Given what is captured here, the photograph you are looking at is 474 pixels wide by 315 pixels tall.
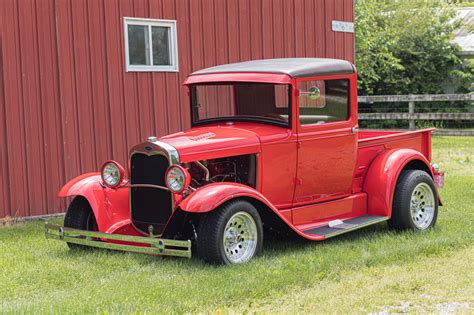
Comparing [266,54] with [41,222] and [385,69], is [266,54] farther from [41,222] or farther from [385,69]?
[385,69]

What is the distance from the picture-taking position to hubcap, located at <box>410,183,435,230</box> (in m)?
8.15

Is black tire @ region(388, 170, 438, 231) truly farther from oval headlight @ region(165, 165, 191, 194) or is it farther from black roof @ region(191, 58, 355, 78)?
oval headlight @ region(165, 165, 191, 194)

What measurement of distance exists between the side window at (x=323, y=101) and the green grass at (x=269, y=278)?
51.4 inches

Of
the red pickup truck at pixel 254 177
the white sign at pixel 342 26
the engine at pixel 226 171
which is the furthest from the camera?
the white sign at pixel 342 26

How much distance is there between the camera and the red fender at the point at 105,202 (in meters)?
7.23

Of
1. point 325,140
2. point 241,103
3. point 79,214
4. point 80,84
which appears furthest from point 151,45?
point 325,140

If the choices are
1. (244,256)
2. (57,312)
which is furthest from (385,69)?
(57,312)

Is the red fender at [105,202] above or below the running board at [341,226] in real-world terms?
above

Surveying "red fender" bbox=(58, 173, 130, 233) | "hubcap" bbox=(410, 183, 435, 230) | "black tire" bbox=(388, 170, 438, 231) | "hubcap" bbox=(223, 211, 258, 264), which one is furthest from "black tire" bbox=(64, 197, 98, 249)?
"hubcap" bbox=(410, 183, 435, 230)

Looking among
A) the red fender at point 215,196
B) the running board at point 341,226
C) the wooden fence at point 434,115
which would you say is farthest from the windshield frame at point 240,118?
the wooden fence at point 434,115

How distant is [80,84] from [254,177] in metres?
3.75

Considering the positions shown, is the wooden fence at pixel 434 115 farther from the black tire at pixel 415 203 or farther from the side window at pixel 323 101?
the side window at pixel 323 101

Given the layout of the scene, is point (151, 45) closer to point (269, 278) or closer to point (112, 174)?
point (112, 174)

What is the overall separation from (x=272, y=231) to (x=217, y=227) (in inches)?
51.8
